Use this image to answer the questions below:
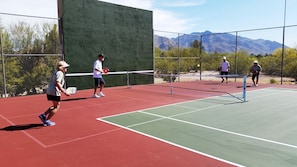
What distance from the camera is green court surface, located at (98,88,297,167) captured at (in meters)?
3.93

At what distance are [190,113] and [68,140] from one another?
3488 mm

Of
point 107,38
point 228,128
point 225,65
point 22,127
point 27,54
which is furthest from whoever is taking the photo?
point 225,65

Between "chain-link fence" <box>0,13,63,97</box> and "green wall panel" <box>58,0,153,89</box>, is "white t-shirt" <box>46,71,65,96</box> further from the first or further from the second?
"green wall panel" <box>58,0,153,89</box>

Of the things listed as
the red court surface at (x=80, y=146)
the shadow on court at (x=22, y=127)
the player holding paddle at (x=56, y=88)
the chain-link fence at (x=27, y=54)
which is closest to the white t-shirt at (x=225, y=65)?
the chain-link fence at (x=27, y=54)

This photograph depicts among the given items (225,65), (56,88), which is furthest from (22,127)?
(225,65)

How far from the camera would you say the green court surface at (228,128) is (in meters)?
3.93

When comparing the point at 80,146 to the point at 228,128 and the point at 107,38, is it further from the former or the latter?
the point at 107,38

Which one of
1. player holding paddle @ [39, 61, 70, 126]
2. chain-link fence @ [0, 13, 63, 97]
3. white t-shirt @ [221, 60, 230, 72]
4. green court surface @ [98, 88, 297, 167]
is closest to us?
green court surface @ [98, 88, 297, 167]

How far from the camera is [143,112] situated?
7.09m

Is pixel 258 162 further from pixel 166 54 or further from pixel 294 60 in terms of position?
pixel 166 54

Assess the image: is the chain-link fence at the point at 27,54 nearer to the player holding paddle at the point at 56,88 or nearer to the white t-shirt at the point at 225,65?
the player holding paddle at the point at 56,88

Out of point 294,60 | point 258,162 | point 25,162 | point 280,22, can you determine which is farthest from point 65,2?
point 294,60

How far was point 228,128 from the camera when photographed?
538 centimetres

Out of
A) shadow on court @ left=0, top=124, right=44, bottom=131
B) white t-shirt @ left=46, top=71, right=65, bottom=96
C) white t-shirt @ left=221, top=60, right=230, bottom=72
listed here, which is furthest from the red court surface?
white t-shirt @ left=221, top=60, right=230, bottom=72
